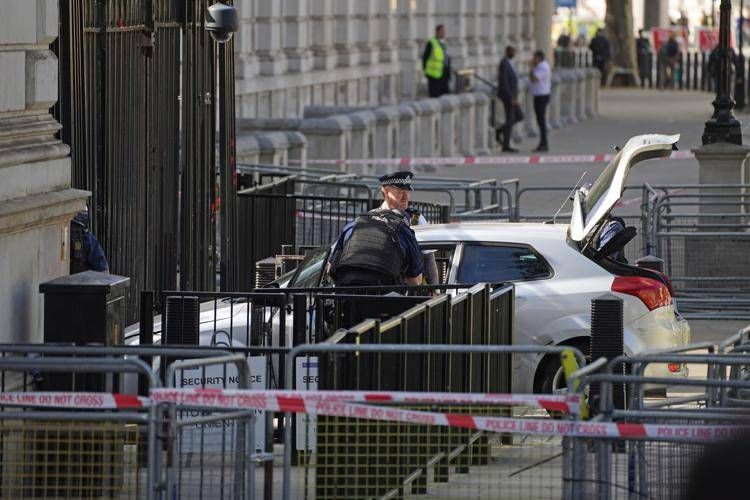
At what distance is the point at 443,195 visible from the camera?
28.3 metres

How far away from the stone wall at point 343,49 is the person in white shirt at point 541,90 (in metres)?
3.21

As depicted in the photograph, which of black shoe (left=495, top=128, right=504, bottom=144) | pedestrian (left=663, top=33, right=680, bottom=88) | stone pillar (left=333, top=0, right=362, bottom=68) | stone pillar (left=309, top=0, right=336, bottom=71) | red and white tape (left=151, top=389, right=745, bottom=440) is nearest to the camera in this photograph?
red and white tape (left=151, top=389, right=745, bottom=440)

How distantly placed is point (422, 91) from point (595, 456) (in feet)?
112

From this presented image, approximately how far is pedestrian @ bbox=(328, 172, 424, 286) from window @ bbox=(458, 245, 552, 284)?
56.9 inches

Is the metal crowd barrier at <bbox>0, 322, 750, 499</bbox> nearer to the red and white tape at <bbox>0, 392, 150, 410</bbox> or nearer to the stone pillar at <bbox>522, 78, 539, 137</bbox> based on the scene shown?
the red and white tape at <bbox>0, 392, 150, 410</bbox>

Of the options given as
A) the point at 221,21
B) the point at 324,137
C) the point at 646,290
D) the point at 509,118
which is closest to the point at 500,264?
the point at 646,290

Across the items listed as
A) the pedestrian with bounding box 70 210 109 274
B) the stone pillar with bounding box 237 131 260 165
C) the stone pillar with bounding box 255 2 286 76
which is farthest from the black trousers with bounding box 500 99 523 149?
the pedestrian with bounding box 70 210 109 274

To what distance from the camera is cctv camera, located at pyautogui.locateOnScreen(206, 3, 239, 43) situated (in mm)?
14367

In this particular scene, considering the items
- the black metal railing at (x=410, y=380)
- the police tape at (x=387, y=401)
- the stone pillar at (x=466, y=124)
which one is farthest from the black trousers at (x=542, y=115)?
the police tape at (x=387, y=401)

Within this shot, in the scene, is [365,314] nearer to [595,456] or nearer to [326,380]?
[326,380]

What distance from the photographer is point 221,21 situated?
14445mm

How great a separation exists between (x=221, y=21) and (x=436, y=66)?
75.2ft

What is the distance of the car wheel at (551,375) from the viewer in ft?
38.8

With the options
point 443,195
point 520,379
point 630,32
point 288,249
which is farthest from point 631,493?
point 630,32
